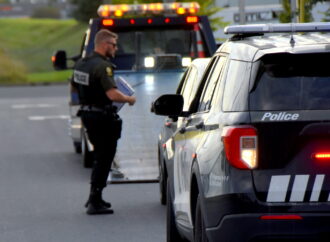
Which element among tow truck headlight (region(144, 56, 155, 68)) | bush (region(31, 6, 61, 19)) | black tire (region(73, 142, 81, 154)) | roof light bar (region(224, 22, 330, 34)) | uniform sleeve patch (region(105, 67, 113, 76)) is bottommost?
bush (region(31, 6, 61, 19))

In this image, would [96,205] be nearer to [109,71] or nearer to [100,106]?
[100,106]

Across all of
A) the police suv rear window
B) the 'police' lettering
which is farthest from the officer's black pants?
the 'police' lettering

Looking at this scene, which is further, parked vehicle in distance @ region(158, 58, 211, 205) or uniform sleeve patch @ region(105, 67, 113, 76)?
uniform sleeve patch @ region(105, 67, 113, 76)

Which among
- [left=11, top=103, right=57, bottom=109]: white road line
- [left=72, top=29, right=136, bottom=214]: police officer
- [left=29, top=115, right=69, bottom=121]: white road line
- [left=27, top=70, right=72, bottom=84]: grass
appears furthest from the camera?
[left=27, top=70, right=72, bottom=84]: grass

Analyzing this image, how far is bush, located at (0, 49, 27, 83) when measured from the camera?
200 feet

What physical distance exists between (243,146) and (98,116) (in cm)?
606

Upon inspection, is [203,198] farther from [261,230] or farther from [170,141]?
[170,141]

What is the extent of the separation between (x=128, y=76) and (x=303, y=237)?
9398mm

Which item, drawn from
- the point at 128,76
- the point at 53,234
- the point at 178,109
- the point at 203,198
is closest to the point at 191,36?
the point at 128,76

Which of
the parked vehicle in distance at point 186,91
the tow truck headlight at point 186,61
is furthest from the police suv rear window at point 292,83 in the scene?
the tow truck headlight at point 186,61

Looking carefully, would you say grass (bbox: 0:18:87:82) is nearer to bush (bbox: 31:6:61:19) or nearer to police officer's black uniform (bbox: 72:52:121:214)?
bush (bbox: 31:6:61:19)

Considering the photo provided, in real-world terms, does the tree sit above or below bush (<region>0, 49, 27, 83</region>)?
above

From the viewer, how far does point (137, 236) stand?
11.1 meters

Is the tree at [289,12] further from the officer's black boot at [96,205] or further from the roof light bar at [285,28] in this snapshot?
the roof light bar at [285,28]
